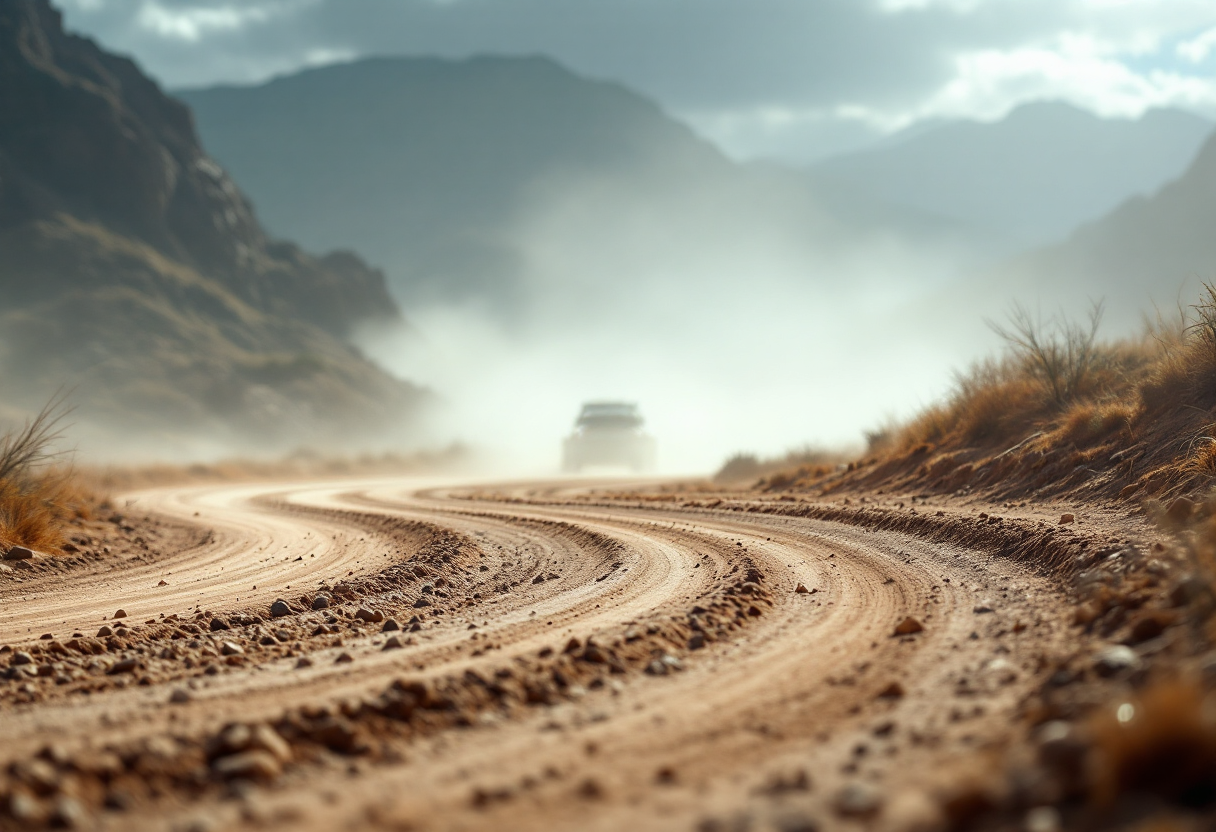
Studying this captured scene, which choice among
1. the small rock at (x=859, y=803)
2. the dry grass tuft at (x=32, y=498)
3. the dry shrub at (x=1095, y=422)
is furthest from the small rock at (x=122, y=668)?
the dry shrub at (x=1095, y=422)

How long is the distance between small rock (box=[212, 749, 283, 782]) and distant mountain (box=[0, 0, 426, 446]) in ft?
219

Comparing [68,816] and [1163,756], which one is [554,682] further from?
[1163,756]

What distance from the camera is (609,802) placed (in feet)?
11.9

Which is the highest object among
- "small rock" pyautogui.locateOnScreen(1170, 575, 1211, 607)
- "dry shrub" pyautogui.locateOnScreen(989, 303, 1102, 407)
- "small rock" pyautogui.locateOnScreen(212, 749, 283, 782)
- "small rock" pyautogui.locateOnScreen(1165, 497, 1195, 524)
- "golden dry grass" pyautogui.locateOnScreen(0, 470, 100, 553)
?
"dry shrub" pyautogui.locateOnScreen(989, 303, 1102, 407)

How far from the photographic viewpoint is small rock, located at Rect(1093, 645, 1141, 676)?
4.44m

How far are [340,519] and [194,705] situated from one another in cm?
1323

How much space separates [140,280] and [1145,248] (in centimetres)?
9586

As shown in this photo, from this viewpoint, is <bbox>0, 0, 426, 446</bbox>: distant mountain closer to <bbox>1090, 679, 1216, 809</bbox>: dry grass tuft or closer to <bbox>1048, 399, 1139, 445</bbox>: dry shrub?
<bbox>1048, 399, 1139, 445</bbox>: dry shrub

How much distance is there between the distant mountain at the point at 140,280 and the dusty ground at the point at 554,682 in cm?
6222

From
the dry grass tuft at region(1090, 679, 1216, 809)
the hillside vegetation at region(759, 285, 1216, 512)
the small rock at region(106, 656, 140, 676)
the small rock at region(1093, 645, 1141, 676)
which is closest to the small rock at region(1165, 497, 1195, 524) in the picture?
the hillside vegetation at region(759, 285, 1216, 512)

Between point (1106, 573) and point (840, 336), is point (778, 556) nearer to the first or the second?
point (1106, 573)

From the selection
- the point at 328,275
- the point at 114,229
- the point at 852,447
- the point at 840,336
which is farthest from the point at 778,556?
the point at 840,336

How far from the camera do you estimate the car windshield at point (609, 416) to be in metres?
35.8

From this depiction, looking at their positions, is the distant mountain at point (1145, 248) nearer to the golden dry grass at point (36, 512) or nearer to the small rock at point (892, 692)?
the golden dry grass at point (36, 512)
